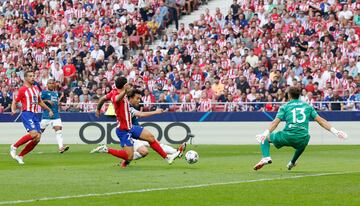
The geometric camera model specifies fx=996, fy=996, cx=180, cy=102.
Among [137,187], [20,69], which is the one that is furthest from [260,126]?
[137,187]

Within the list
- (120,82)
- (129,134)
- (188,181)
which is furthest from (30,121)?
(188,181)

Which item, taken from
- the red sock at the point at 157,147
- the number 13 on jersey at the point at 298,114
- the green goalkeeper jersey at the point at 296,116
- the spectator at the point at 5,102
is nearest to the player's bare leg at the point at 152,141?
the red sock at the point at 157,147

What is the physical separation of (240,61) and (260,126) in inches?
149

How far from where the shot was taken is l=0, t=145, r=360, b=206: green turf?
1345 centimetres

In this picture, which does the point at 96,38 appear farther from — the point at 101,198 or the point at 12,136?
the point at 101,198

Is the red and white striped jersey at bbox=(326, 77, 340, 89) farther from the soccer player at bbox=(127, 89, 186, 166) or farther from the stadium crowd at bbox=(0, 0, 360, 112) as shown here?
the soccer player at bbox=(127, 89, 186, 166)

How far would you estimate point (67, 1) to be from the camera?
45844mm

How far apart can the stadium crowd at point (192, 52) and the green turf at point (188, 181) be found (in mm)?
10318

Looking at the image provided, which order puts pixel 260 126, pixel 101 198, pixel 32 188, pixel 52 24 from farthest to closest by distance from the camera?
pixel 52 24
pixel 260 126
pixel 32 188
pixel 101 198

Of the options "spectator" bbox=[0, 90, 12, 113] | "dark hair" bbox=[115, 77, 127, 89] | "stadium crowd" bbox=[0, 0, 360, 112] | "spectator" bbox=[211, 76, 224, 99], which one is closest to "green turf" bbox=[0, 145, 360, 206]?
"dark hair" bbox=[115, 77, 127, 89]

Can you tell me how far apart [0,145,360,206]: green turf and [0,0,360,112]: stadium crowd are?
10318 mm

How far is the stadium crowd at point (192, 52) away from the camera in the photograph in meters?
35.0

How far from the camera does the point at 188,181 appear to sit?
53.6 feet

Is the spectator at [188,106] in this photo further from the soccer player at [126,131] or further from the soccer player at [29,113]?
the soccer player at [126,131]
